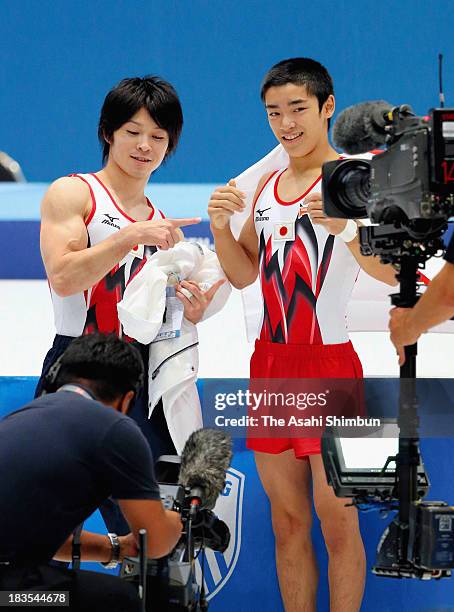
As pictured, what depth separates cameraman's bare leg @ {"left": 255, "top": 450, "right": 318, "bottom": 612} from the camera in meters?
3.31

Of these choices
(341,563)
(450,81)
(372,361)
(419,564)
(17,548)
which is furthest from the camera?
(450,81)

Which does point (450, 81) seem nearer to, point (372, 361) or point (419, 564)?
point (372, 361)

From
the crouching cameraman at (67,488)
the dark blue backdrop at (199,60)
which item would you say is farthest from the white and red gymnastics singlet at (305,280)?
the dark blue backdrop at (199,60)

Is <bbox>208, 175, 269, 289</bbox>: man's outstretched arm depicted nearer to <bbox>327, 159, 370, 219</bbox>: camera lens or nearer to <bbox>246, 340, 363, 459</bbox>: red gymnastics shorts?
<bbox>246, 340, 363, 459</bbox>: red gymnastics shorts

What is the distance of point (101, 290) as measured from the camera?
11.2 feet

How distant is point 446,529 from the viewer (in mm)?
2592

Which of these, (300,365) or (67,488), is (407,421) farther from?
(67,488)

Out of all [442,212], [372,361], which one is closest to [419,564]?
[442,212]

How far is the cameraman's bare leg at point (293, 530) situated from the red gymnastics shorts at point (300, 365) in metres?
0.05

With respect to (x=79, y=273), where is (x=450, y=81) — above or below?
above

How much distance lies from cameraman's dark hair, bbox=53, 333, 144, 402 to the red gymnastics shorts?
0.72 m

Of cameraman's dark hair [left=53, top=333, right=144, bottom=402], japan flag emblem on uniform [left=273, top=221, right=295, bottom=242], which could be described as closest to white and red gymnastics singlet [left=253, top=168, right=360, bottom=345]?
japan flag emblem on uniform [left=273, top=221, right=295, bottom=242]

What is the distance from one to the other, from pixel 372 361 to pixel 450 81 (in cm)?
531

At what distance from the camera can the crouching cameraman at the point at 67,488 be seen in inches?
96.0
